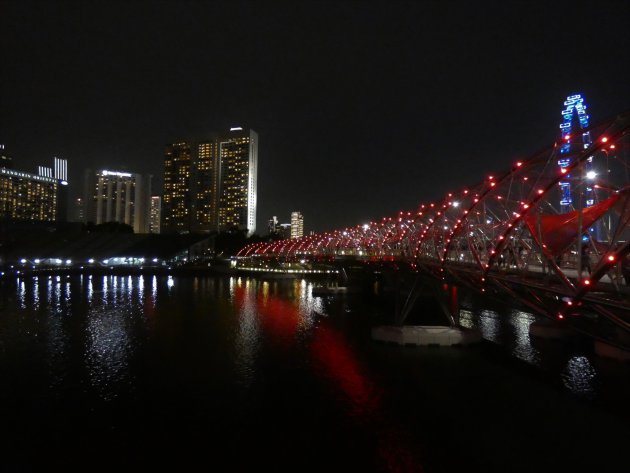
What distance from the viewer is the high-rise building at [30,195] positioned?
15688 centimetres

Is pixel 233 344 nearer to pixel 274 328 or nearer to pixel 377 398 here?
pixel 274 328

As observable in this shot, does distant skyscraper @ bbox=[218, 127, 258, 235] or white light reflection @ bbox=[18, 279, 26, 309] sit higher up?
distant skyscraper @ bbox=[218, 127, 258, 235]

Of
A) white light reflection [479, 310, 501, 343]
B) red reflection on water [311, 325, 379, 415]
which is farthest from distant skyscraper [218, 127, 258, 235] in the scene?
red reflection on water [311, 325, 379, 415]

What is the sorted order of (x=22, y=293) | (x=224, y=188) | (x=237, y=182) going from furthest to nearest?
(x=224, y=188)
(x=237, y=182)
(x=22, y=293)

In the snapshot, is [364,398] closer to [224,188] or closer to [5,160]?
[224,188]

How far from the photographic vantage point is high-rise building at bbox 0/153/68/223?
15688 centimetres

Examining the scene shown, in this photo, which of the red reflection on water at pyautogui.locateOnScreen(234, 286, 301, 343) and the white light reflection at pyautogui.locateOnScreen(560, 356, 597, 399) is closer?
the white light reflection at pyautogui.locateOnScreen(560, 356, 597, 399)

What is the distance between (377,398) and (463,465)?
6.47 m

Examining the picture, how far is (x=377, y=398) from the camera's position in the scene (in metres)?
21.3

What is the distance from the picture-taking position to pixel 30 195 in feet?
544

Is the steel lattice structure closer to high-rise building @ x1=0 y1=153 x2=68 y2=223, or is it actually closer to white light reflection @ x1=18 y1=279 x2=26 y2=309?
white light reflection @ x1=18 y1=279 x2=26 y2=309

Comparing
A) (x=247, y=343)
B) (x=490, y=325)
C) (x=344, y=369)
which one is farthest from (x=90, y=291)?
(x=490, y=325)

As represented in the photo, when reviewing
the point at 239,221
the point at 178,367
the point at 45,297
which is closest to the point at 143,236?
the point at 239,221

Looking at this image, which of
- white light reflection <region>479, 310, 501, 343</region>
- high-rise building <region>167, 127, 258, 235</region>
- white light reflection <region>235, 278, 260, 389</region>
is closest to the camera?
white light reflection <region>235, 278, 260, 389</region>
